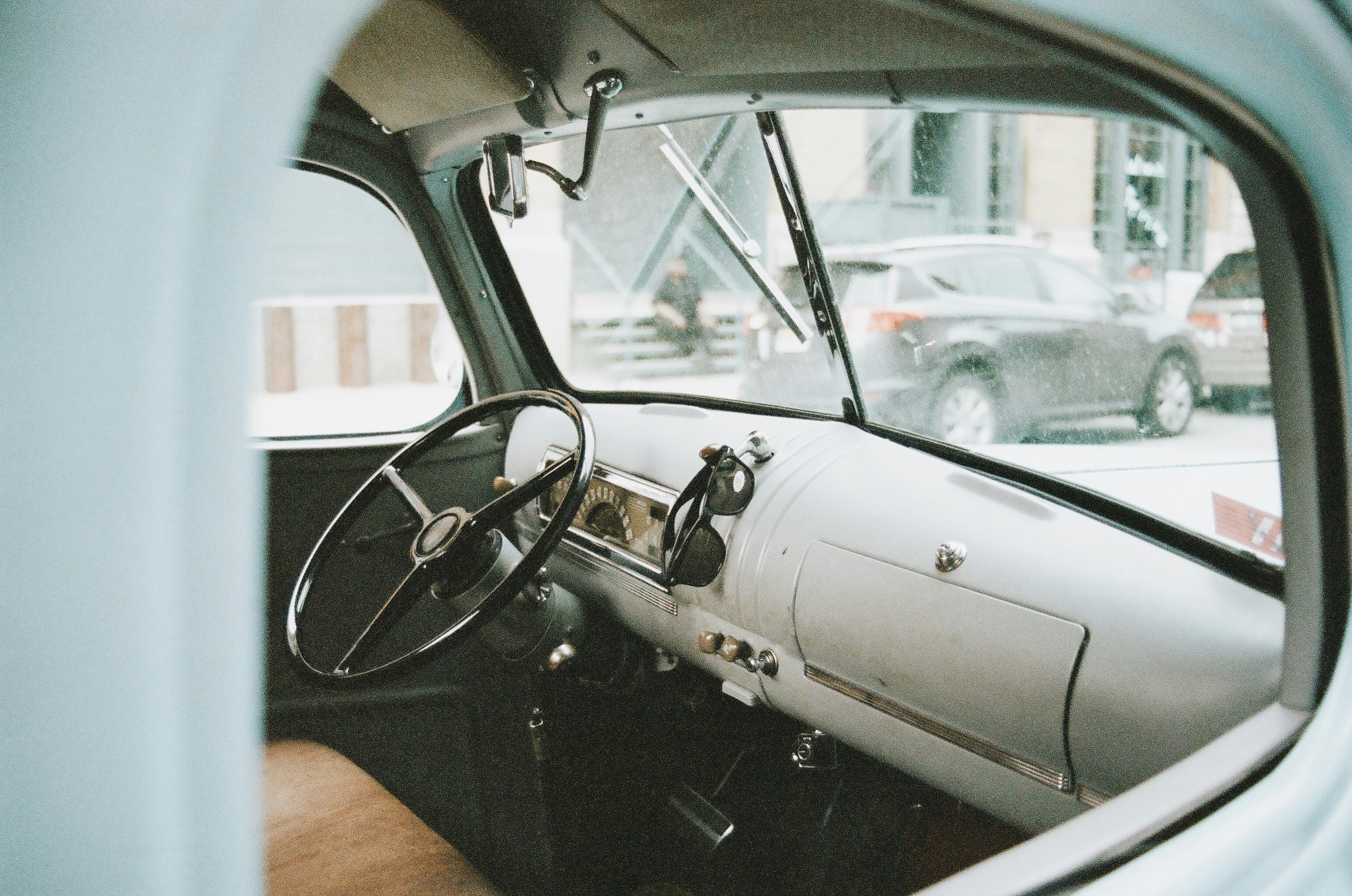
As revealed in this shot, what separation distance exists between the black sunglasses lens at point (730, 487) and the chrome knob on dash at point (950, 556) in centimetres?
43

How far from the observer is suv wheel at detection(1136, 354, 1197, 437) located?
1470 mm

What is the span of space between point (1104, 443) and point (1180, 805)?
0.84 metres

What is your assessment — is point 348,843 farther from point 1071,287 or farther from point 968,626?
point 1071,287

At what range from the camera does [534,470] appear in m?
2.44

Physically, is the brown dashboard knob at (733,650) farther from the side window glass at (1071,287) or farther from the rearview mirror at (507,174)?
the rearview mirror at (507,174)

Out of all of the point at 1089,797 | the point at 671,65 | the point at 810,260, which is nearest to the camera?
the point at 1089,797

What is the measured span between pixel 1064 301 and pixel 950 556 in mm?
538

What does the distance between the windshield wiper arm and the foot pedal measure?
2.95ft

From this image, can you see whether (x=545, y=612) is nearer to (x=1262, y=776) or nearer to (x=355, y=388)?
(x=355, y=388)

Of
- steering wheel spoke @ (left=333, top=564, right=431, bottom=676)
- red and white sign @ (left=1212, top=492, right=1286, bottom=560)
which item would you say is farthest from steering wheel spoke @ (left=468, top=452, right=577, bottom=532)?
red and white sign @ (left=1212, top=492, right=1286, bottom=560)

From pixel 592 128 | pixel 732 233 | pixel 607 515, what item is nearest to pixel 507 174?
pixel 592 128

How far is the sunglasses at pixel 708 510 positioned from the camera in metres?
1.81

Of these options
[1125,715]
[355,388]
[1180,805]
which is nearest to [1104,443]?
[1125,715]

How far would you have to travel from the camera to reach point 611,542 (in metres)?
2.17
